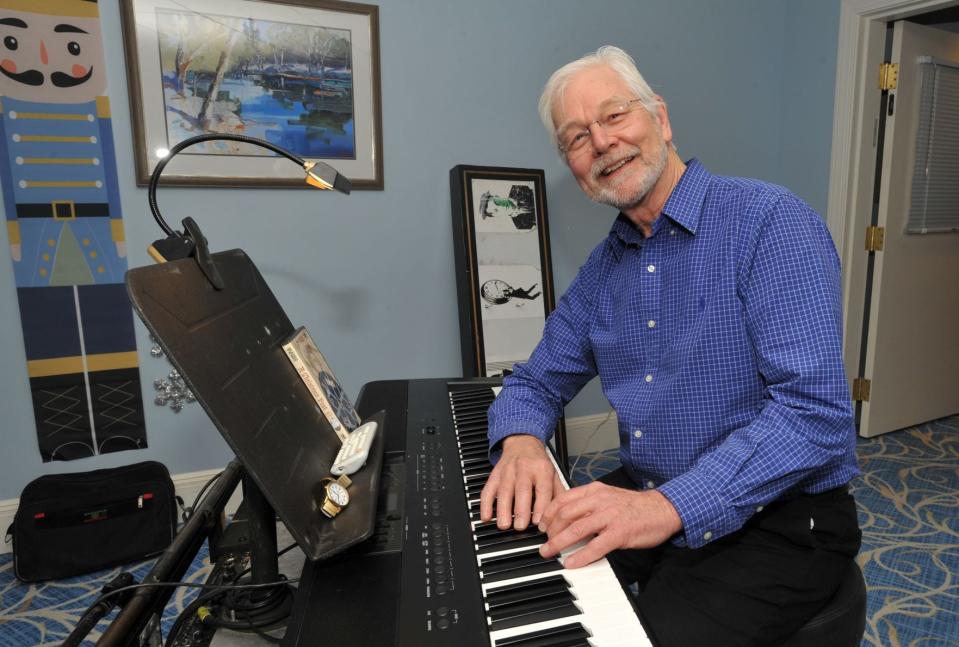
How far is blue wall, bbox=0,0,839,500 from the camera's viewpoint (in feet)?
7.41

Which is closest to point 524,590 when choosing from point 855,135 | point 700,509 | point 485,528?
point 485,528

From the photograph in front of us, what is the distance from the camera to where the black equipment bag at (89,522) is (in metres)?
2.01

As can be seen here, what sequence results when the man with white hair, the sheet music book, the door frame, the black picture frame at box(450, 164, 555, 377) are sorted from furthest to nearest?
the door frame < the black picture frame at box(450, 164, 555, 377) < the sheet music book < the man with white hair

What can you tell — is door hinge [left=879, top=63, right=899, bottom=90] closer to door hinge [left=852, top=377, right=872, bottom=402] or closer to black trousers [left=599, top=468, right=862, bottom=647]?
door hinge [left=852, top=377, right=872, bottom=402]

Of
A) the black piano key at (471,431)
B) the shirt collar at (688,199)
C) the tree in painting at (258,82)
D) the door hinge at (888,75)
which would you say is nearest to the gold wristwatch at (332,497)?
the black piano key at (471,431)

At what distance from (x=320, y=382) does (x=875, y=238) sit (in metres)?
3.08

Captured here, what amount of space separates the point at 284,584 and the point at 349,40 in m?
2.10

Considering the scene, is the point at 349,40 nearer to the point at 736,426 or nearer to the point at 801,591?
the point at 736,426

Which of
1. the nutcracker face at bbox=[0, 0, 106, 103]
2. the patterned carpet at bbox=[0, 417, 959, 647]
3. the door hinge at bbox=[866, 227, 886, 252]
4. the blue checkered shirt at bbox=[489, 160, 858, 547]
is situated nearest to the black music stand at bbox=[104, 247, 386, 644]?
the blue checkered shirt at bbox=[489, 160, 858, 547]

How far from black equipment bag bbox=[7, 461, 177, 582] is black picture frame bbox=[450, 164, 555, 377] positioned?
4.34 ft

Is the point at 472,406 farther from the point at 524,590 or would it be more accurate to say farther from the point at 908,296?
the point at 908,296

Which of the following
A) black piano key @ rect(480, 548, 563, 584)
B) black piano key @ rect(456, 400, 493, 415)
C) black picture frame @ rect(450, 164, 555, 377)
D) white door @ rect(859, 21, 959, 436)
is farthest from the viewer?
white door @ rect(859, 21, 959, 436)

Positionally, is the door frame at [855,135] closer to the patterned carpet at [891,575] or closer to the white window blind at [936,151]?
the white window blind at [936,151]

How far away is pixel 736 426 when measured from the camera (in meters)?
1.10
